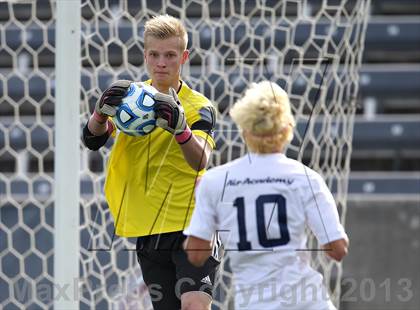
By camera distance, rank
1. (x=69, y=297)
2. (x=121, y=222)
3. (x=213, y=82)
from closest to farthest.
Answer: (x=121, y=222) → (x=69, y=297) → (x=213, y=82)

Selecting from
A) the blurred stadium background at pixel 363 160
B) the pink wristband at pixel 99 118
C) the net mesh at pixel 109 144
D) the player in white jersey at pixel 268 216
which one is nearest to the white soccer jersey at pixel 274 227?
the player in white jersey at pixel 268 216

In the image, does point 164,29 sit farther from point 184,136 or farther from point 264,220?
point 264,220

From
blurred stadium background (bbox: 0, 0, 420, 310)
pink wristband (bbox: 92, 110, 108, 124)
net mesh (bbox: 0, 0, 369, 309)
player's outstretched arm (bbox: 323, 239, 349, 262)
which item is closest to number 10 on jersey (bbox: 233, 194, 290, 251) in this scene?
player's outstretched arm (bbox: 323, 239, 349, 262)

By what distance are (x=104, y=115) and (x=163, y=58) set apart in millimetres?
280

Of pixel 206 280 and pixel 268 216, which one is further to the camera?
pixel 206 280

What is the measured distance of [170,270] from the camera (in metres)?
3.13

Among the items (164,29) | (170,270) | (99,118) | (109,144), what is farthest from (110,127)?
(109,144)

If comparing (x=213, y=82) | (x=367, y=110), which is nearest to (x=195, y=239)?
(x=213, y=82)

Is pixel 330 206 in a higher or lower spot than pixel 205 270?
higher

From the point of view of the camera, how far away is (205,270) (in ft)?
9.97

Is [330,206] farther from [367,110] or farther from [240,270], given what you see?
[367,110]

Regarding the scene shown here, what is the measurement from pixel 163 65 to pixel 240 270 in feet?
3.01

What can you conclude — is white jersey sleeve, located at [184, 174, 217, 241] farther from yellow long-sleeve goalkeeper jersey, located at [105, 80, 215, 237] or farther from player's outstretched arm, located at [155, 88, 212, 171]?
yellow long-sleeve goalkeeper jersey, located at [105, 80, 215, 237]

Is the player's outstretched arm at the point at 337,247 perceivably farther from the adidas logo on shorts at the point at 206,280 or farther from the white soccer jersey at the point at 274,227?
the adidas logo on shorts at the point at 206,280
